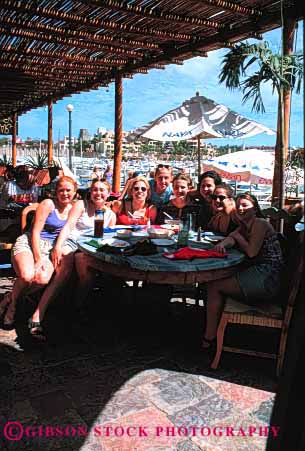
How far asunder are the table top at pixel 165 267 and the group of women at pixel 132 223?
175 millimetres

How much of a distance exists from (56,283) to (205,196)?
5.57 feet

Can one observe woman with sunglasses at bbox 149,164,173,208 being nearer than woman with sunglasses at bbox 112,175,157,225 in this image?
No

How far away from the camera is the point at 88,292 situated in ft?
10.1

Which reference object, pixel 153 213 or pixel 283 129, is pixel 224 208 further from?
pixel 283 129

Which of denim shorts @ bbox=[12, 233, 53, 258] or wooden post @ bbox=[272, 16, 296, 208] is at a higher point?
wooden post @ bbox=[272, 16, 296, 208]

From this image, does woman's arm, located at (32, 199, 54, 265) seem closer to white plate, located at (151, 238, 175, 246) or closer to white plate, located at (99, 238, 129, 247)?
white plate, located at (99, 238, 129, 247)

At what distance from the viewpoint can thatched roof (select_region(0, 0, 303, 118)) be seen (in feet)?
12.5

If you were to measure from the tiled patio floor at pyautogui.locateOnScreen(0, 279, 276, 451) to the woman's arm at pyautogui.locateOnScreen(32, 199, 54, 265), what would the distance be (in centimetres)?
59

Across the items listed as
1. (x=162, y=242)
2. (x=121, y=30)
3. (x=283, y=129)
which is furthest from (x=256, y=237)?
(x=121, y=30)

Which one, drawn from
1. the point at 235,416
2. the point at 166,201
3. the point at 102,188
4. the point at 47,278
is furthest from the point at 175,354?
the point at 166,201

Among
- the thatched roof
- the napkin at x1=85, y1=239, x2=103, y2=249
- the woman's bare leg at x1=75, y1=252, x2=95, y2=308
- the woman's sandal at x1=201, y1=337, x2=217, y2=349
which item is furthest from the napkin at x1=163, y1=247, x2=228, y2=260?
the thatched roof

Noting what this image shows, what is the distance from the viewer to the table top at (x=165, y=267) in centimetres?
218

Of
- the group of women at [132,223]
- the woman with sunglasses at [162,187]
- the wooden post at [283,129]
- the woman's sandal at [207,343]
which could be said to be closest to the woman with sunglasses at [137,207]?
the group of women at [132,223]

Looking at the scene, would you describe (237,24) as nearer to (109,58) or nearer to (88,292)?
(109,58)
